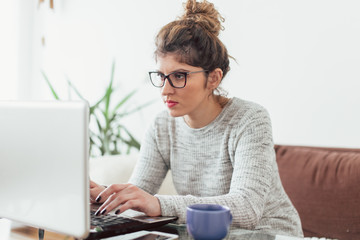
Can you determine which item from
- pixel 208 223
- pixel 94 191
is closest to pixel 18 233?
pixel 94 191

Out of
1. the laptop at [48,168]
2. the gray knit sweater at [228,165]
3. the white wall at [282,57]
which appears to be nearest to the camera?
the laptop at [48,168]

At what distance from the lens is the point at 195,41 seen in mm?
1333

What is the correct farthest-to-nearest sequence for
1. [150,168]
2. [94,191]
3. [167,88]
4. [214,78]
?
1. [150,168]
2. [214,78]
3. [167,88]
4. [94,191]

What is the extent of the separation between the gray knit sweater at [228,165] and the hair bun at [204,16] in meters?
0.26

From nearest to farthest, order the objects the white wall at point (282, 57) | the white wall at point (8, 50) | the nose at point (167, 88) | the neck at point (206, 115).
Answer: the nose at point (167, 88)
the neck at point (206, 115)
the white wall at point (282, 57)
the white wall at point (8, 50)

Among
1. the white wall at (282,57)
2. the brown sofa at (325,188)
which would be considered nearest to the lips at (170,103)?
the white wall at (282,57)

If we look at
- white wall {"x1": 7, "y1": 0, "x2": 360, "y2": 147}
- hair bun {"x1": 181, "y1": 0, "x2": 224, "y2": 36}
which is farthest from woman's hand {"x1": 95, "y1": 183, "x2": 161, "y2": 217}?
white wall {"x1": 7, "y1": 0, "x2": 360, "y2": 147}

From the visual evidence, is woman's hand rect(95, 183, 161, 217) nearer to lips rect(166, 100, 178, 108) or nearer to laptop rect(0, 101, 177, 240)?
laptop rect(0, 101, 177, 240)

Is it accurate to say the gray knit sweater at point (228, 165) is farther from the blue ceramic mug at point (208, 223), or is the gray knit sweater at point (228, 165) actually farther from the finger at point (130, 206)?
the blue ceramic mug at point (208, 223)

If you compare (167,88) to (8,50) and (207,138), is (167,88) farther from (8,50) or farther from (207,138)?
(8,50)

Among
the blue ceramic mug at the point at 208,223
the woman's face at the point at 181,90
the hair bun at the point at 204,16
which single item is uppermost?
the hair bun at the point at 204,16

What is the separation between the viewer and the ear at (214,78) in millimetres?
1397

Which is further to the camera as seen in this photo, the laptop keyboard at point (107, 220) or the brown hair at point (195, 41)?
the brown hair at point (195, 41)

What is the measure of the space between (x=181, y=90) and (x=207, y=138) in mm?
222
